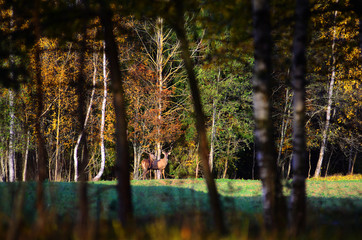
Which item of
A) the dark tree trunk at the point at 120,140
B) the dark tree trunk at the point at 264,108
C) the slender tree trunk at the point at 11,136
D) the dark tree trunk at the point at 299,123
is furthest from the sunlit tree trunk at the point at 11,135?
the dark tree trunk at the point at 264,108

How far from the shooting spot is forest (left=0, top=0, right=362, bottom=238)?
5746mm

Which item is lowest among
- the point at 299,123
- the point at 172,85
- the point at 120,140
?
the point at 120,140

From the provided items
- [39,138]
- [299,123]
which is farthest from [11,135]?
[299,123]

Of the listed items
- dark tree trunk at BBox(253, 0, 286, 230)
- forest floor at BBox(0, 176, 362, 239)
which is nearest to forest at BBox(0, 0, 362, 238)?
dark tree trunk at BBox(253, 0, 286, 230)

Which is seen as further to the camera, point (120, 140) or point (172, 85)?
point (172, 85)

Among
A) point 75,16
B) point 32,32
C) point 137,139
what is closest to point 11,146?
point 137,139

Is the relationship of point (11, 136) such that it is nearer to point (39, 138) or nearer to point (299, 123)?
point (39, 138)

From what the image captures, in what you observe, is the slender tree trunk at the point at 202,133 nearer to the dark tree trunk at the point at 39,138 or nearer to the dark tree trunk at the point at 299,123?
the dark tree trunk at the point at 299,123

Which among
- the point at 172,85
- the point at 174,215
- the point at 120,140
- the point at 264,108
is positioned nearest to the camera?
the point at 264,108

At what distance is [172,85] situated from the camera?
26047mm

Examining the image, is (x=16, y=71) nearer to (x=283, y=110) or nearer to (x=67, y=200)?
(x=67, y=200)

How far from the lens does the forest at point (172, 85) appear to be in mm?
5746

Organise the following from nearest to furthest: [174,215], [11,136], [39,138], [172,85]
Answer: [174,215], [39,138], [11,136], [172,85]

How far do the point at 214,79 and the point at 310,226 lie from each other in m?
21.6
